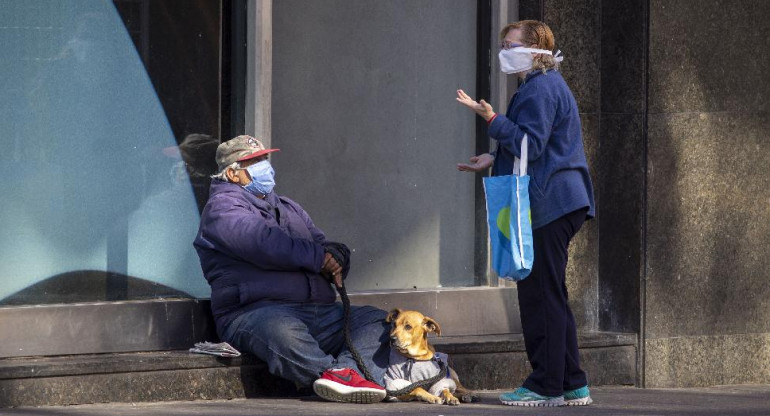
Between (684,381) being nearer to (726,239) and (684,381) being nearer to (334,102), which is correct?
(726,239)

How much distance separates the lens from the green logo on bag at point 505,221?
20.4ft

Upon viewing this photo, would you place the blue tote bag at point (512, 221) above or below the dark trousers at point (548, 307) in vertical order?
above

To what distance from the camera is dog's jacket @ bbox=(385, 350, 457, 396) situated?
21.0ft

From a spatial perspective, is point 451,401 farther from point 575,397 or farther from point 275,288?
point 275,288

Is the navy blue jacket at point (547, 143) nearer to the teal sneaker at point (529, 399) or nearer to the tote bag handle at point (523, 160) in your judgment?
the tote bag handle at point (523, 160)

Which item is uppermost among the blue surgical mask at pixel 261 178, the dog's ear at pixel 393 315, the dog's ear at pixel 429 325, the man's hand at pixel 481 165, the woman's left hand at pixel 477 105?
the woman's left hand at pixel 477 105

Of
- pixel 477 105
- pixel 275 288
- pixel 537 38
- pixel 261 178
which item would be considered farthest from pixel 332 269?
pixel 537 38

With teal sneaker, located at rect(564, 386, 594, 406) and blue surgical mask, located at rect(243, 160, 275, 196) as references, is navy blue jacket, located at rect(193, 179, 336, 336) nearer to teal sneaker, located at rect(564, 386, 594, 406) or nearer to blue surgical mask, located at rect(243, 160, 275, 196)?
blue surgical mask, located at rect(243, 160, 275, 196)

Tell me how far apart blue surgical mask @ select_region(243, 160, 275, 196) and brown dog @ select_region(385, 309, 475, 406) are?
36.6 inches

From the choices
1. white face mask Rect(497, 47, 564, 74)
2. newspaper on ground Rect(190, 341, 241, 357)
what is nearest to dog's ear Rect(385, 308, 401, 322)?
newspaper on ground Rect(190, 341, 241, 357)

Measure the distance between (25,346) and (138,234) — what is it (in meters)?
0.85

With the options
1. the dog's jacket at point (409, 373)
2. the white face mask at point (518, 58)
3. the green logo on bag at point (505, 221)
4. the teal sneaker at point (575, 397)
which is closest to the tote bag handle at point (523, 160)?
the green logo on bag at point (505, 221)

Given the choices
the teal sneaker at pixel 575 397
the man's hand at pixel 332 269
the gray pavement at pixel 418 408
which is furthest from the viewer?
the man's hand at pixel 332 269

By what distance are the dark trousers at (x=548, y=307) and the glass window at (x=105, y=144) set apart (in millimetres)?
1788
